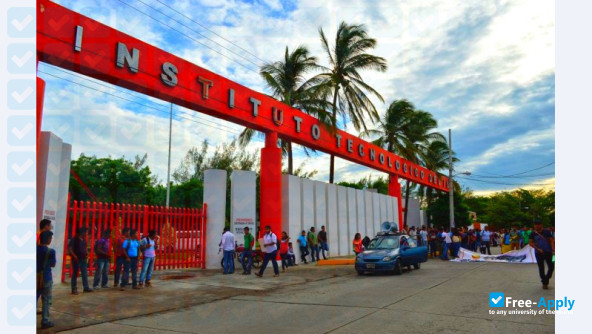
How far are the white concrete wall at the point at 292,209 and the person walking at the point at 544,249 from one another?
988 cm

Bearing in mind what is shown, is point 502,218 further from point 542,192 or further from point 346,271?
point 346,271

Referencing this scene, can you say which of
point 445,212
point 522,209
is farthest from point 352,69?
point 522,209

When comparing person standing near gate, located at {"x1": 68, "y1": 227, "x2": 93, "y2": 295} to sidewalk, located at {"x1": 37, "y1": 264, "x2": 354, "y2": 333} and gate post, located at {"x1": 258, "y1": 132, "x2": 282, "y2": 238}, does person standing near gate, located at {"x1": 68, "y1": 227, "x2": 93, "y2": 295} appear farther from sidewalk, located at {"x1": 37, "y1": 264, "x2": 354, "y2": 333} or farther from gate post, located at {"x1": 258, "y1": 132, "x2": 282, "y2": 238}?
gate post, located at {"x1": 258, "y1": 132, "x2": 282, "y2": 238}

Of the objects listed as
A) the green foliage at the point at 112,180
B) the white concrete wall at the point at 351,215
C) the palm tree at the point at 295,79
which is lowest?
the white concrete wall at the point at 351,215

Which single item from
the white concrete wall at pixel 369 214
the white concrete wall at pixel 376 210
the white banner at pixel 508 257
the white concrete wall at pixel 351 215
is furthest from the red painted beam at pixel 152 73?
the white banner at pixel 508 257

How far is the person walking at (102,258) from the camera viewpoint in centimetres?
1052

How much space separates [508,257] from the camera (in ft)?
64.1

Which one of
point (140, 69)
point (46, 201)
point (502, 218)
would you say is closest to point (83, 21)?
point (140, 69)

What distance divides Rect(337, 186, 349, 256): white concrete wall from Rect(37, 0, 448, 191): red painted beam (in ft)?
12.3

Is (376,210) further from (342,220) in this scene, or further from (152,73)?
(152,73)

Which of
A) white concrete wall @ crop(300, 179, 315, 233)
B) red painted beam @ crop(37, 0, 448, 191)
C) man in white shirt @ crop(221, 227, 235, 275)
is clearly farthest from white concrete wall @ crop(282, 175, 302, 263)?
man in white shirt @ crop(221, 227, 235, 275)

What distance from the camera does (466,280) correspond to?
12.3 meters

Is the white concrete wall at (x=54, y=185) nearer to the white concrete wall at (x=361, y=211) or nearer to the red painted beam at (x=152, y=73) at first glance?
the red painted beam at (x=152, y=73)

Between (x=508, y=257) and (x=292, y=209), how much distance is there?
10.3 m
